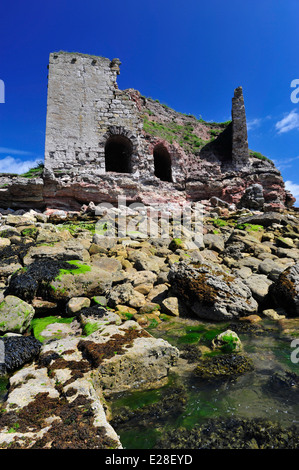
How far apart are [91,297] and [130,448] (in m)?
3.10

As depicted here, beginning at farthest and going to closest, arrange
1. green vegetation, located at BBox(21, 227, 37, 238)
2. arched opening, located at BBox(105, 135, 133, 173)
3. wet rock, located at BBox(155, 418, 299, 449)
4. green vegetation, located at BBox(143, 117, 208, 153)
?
1. green vegetation, located at BBox(143, 117, 208, 153)
2. arched opening, located at BBox(105, 135, 133, 173)
3. green vegetation, located at BBox(21, 227, 37, 238)
4. wet rock, located at BBox(155, 418, 299, 449)

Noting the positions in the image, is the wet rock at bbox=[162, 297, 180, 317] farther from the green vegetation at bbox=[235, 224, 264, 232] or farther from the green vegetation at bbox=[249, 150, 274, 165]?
the green vegetation at bbox=[249, 150, 274, 165]

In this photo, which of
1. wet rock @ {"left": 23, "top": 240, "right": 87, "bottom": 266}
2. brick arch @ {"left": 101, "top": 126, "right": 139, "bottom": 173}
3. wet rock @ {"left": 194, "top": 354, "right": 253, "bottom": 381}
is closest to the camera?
wet rock @ {"left": 194, "top": 354, "right": 253, "bottom": 381}

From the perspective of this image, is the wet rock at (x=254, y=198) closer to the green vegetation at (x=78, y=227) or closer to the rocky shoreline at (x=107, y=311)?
the rocky shoreline at (x=107, y=311)

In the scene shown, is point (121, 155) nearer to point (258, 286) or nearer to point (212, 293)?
point (258, 286)

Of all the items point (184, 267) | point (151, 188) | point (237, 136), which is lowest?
point (184, 267)

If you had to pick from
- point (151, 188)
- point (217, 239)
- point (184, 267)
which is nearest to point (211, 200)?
point (151, 188)

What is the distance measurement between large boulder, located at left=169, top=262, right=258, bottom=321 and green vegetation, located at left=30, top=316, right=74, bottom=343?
209cm

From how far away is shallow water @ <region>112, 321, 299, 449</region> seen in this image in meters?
2.05

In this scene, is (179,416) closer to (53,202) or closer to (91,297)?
(91,297)

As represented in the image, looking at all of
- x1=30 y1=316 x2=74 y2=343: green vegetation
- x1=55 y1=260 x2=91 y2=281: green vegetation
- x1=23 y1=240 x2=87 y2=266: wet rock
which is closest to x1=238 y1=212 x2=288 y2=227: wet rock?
x1=23 y1=240 x2=87 y2=266: wet rock

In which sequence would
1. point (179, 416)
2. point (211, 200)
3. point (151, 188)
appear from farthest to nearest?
point (211, 200), point (151, 188), point (179, 416)
